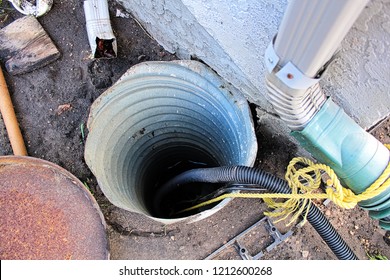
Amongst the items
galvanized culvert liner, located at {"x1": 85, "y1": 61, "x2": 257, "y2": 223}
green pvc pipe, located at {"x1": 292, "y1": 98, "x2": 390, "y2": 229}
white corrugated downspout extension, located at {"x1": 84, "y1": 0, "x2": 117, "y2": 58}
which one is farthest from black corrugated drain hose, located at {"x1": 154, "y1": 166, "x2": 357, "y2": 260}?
white corrugated downspout extension, located at {"x1": 84, "y1": 0, "x2": 117, "y2": 58}

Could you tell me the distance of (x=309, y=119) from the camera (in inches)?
45.3

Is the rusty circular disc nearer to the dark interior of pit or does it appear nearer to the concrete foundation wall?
the dark interior of pit

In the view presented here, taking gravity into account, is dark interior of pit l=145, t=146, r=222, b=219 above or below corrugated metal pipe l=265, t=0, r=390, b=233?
below

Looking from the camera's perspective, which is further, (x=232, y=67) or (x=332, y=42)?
(x=232, y=67)

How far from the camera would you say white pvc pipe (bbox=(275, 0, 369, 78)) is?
2.56 feet

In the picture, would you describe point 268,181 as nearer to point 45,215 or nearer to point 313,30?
point 313,30

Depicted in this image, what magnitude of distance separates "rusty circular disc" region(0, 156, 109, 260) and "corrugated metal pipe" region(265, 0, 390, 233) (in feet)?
2.64

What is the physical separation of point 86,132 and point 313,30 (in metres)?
1.29

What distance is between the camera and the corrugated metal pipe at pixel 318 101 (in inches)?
33.0

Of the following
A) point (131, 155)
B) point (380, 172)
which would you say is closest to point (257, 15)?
point (380, 172)

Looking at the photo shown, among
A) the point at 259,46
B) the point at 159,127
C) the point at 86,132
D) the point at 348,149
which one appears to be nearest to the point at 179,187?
the point at 159,127

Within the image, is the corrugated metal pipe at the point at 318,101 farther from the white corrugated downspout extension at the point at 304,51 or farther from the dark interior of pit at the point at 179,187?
the dark interior of pit at the point at 179,187
